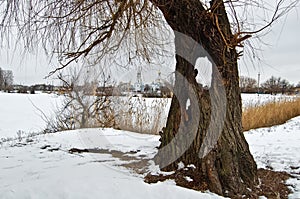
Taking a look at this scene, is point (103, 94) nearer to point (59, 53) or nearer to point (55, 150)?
point (55, 150)

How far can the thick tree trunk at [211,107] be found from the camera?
1.75 metres

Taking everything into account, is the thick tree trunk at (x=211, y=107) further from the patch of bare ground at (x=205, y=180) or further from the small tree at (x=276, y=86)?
the small tree at (x=276, y=86)

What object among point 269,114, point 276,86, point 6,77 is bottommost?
point 269,114

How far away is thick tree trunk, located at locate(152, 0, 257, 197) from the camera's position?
68.9 inches

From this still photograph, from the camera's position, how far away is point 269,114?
262 inches

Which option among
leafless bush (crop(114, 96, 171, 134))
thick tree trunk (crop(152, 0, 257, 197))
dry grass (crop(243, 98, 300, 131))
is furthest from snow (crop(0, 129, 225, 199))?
dry grass (crop(243, 98, 300, 131))

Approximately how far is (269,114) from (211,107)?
5599mm

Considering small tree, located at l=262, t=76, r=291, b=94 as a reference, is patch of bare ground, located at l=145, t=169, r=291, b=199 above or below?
below

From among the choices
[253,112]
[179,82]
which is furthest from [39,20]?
[253,112]

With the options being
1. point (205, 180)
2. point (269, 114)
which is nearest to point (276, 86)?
point (269, 114)

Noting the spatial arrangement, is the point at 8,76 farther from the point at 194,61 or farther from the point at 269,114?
the point at 269,114

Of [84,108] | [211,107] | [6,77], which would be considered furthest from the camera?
[84,108]

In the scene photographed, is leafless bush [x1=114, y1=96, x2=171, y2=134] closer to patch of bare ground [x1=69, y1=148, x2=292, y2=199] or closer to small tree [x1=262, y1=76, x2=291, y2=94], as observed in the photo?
patch of bare ground [x1=69, y1=148, x2=292, y2=199]

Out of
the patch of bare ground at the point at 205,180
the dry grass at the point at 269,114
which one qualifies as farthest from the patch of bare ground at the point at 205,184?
the dry grass at the point at 269,114
